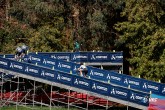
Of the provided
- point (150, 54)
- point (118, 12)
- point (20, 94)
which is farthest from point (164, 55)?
point (20, 94)

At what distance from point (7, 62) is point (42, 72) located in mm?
2324

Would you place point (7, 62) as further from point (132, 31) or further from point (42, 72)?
point (132, 31)

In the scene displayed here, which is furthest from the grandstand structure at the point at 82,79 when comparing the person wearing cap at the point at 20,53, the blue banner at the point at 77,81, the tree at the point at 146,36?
the tree at the point at 146,36

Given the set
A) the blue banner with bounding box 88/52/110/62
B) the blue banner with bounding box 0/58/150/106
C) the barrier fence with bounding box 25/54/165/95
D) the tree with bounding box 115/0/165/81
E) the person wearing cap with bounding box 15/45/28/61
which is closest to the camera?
the blue banner with bounding box 0/58/150/106

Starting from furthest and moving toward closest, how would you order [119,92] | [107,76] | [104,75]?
[104,75] → [107,76] → [119,92]

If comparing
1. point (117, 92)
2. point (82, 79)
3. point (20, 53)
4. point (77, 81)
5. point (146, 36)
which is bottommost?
point (117, 92)

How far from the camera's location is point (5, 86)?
134 feet

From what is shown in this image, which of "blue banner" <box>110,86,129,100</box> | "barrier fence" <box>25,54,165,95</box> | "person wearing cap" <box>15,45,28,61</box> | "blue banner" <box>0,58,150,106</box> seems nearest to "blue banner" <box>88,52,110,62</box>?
"barrier fence" <box>25,54,165,95</box>

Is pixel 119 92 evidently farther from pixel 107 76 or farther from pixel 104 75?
pixel 104 75

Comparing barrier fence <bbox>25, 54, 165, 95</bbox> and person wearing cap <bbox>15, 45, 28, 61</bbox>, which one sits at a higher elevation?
person wearing cap <bbox>15, 45, 28, 61</bbox>

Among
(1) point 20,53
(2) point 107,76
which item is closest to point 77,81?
(2) point 107,76

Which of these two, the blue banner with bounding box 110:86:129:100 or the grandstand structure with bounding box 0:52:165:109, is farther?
the grandstand structure with bounding box 0:52:165:109

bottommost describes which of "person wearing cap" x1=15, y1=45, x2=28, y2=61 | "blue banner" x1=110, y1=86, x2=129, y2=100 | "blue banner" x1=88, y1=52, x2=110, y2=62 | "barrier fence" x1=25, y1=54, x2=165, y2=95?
"blue banner" x1=110, y1=86, x2=129, y2=100

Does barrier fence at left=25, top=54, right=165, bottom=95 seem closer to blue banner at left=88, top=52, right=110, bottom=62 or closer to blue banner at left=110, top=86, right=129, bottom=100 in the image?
blue banner at left=110, top=86, right=129, bottom=100
